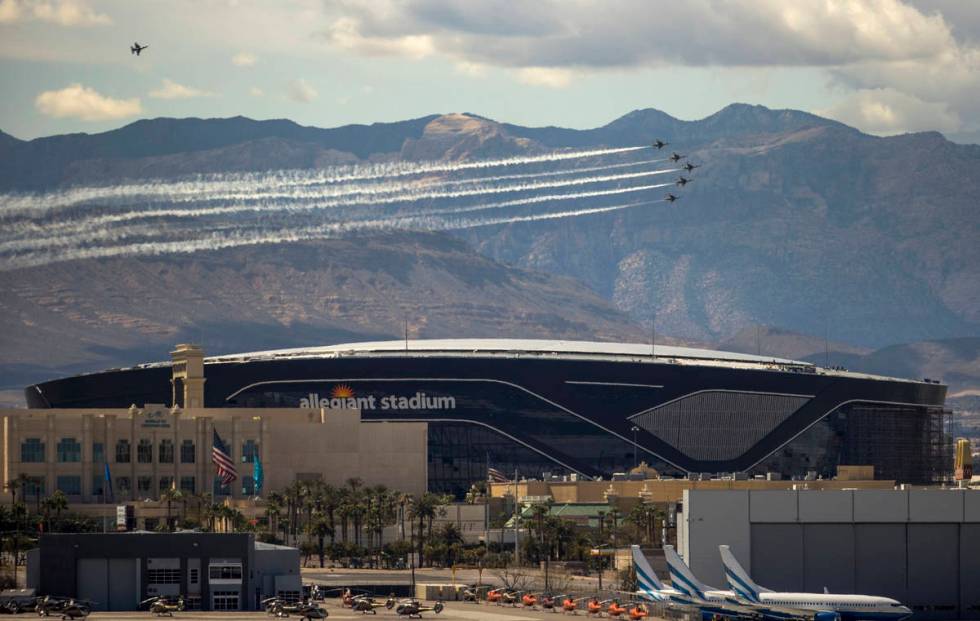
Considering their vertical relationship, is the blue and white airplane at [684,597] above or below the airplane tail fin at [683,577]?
below

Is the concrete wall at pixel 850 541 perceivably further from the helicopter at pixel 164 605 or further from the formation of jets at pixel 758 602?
the helicopter at pixel 164 605

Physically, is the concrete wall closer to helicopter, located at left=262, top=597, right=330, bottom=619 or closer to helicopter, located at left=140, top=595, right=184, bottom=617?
helicopter, located at left=262, top=597, right=330, bottom=619

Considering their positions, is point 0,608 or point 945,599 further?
point 945,599

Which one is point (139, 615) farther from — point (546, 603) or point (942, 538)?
point (942, 538)

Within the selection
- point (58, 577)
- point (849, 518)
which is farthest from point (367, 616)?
point (849, 518)

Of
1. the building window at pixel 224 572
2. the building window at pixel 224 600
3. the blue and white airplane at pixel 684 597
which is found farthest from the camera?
the building window at pixel 224 572

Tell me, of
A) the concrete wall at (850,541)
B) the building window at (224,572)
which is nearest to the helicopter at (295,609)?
the building window at (224,572)
